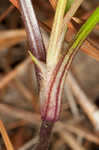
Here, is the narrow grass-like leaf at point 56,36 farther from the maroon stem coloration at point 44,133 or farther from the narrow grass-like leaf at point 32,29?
the maroon stem coloration at point 44,133

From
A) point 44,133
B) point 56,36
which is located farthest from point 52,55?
point 44,133

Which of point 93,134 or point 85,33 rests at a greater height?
point 85,33

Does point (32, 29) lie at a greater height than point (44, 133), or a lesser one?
greater

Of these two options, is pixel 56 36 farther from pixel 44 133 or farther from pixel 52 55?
pixel 44 133

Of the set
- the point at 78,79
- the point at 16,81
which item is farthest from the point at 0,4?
the point at 78,79

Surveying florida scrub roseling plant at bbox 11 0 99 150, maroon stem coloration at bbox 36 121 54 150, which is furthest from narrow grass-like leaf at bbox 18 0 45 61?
maroon stem coloration at bbox 36 121 54 150

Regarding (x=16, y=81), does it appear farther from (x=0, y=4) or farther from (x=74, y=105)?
(x=0, y=4)

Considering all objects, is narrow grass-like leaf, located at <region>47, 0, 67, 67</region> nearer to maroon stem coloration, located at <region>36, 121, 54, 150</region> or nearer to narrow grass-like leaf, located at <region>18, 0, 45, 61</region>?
narrow grass-like leaf, located at <region>18, 0, 45, 61</region>

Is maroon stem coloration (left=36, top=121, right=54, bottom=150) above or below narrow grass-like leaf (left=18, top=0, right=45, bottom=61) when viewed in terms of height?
below
